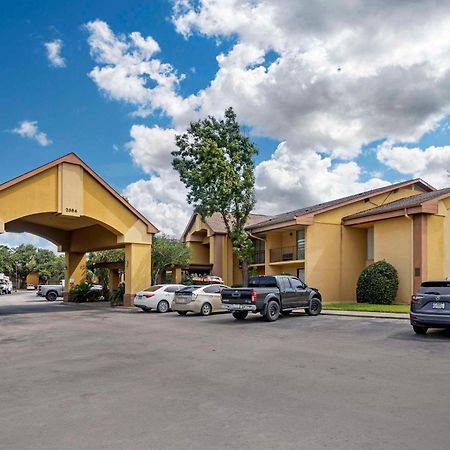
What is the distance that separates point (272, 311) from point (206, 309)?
4.55 meters

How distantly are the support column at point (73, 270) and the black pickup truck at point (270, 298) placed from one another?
67.1 ft

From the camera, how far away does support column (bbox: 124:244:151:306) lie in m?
29.0

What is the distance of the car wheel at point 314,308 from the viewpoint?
826 inches

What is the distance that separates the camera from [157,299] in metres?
25.2

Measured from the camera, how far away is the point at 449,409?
20.9ft

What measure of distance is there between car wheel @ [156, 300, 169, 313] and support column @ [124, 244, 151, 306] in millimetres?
4137

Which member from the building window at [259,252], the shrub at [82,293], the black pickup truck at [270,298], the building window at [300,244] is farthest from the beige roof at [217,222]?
the black pickup truck at [270,298]

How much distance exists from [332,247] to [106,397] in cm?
2451

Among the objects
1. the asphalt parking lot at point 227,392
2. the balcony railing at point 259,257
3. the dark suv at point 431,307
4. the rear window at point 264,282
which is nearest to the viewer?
the asphalt parking lot at point 227,392

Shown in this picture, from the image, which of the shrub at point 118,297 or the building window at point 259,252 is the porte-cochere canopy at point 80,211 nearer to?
the shrub at point 118,297

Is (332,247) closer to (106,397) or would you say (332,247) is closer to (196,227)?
(196,227)

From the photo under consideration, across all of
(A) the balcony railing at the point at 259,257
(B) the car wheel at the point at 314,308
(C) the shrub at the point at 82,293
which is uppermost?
(A) the balcony railing at the point at 259,257

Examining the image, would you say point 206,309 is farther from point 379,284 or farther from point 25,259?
point 25,259

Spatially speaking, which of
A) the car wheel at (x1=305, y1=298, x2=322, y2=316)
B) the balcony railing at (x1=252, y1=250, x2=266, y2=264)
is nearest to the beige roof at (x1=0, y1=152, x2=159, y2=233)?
the balcony railing at (x1=252, y1=250, x2=266, y2=264)
